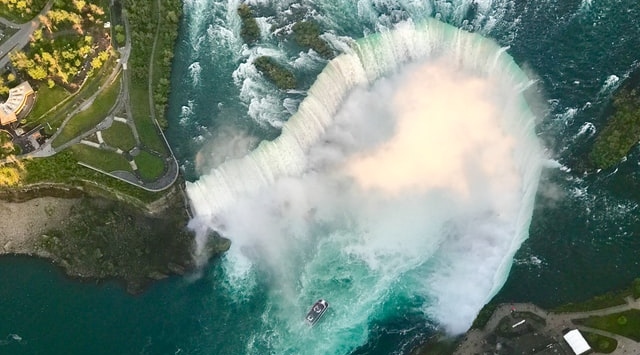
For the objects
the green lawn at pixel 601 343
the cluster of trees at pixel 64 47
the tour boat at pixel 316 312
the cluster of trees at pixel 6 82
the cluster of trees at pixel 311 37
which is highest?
the cluster of trees at pixel 311 37

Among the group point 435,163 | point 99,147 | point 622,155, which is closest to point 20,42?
point 99,147

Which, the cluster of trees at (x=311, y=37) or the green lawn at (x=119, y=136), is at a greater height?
the cluster of trees at (x=311, y=37)

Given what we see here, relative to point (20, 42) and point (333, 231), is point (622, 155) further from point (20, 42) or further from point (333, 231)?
point (20, 42)

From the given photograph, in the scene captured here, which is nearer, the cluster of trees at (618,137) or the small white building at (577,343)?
the small white building at (577,343)

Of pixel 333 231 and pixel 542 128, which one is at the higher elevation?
pixel 542 128

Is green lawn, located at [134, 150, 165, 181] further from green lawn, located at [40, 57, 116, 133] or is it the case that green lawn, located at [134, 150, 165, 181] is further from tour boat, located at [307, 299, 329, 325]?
tour boat, located at [307, 299, 329, 325]

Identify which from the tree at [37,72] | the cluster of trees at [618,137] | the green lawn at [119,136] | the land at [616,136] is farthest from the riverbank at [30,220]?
the cluster of trees at [618,137]

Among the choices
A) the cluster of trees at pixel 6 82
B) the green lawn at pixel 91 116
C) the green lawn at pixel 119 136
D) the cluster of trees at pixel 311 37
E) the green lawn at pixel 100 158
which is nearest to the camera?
the green lawn at pixel 100 158

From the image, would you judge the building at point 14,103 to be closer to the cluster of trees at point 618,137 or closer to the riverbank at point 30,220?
the riverbank at point 30,220
